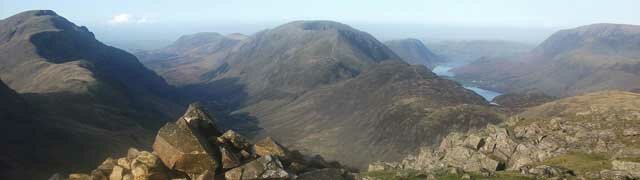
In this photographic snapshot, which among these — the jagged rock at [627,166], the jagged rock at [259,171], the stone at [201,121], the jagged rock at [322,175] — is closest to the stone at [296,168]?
the jagged rock at [322,175]

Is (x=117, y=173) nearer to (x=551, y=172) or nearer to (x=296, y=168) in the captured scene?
(x=296, y=168)

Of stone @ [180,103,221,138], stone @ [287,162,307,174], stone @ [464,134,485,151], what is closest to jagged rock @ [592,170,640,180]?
stone @ [287,162,307,174]

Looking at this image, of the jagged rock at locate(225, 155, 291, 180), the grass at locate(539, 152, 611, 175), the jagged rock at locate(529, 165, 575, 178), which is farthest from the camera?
the grass at locate(539, 152, 611, 175)

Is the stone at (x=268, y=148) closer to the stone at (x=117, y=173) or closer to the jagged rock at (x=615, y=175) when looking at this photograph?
the stone at (x=117, y=173)

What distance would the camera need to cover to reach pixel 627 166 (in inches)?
2201

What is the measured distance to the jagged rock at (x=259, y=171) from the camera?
40562 mm

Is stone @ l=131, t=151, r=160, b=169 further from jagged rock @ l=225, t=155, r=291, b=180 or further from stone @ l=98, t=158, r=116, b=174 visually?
jagged rock @ l=225, t=155, r=291, b=180

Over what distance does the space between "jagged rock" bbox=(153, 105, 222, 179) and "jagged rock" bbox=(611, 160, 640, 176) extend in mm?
39384

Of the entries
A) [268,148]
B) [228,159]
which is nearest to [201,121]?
[268,148]

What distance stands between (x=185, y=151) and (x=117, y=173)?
5.51m

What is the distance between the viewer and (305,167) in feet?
157

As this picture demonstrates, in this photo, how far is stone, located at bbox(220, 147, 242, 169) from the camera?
4253cm

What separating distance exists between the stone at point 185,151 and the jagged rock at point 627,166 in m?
39.4

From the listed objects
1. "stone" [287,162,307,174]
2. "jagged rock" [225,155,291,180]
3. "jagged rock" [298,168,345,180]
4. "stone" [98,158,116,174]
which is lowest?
"stone" [98,158,116,174]
